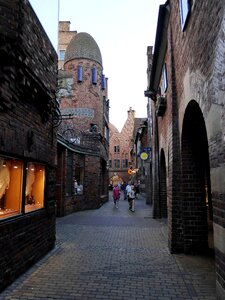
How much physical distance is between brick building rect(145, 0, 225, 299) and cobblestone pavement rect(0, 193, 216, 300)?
75cm

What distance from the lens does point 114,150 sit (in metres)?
66.7

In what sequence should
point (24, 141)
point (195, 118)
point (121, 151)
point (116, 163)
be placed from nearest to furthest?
1. point (24, 141)
2. point (195, 118)
3. point (116, 163)
4. point (121, 151)

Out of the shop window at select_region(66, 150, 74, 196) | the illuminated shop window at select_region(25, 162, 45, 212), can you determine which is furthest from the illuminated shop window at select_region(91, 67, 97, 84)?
the illuminated shop window at select_region(25, 162, 45, 212)

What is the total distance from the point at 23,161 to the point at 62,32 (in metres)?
37.7

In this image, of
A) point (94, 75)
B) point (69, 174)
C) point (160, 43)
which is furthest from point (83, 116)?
point (160, 43)

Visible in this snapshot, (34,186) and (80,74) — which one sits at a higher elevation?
(80,74)

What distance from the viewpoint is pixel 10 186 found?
5.79 m

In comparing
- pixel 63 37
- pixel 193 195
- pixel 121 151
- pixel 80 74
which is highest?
pixel 63 37

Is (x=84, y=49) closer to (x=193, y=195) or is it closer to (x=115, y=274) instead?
(x=193, y=195)

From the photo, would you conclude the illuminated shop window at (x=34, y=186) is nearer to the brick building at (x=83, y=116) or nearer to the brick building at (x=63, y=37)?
the brick building at (x=83, y=116)

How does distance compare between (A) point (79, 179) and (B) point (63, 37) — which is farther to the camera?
(B) point (63, 37)

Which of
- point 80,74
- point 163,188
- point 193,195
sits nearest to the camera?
point 193,195

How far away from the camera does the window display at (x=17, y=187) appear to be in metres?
5.47

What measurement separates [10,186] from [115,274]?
9.00 feet
